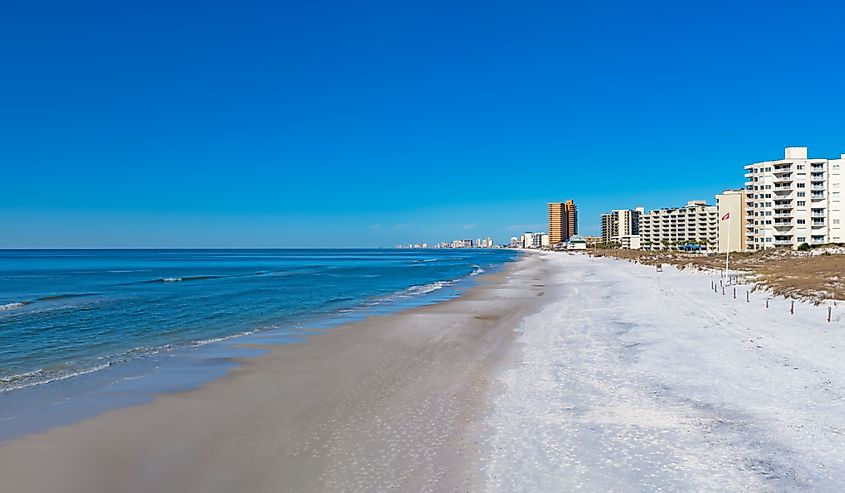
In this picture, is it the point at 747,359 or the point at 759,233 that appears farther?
the point at 759,233

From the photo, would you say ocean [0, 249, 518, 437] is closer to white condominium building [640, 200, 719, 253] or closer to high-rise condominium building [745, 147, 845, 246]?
high-rise condominium building [745, 147, 845, 246]

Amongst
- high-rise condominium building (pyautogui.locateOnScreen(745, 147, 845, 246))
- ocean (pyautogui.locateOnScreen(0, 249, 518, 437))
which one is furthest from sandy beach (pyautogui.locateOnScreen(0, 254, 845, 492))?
high-rise condominium building (pyautogui.locateOnScreen(745, 147, 845, 246))

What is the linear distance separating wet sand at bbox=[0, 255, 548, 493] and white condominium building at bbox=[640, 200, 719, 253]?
15604 cm

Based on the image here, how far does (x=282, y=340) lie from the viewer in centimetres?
1845

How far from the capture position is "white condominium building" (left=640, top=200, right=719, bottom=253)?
523ft

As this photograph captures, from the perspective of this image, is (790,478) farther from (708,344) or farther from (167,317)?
(167,317)

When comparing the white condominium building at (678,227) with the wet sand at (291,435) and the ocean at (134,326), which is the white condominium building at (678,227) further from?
the wet sand at (291,435)

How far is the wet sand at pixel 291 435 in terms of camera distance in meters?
6.99

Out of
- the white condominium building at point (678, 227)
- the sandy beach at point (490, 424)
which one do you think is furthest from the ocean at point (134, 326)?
the white condominium building at point (678, 227)

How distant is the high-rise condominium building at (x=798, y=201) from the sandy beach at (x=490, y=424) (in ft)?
292

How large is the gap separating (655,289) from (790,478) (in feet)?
96.8

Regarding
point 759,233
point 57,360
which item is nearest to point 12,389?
point 57,360

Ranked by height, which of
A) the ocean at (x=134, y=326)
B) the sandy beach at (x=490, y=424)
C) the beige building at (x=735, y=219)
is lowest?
the ocean at (x=134, y=326)

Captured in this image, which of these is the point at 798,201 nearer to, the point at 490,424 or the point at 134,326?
the point at 134,326
